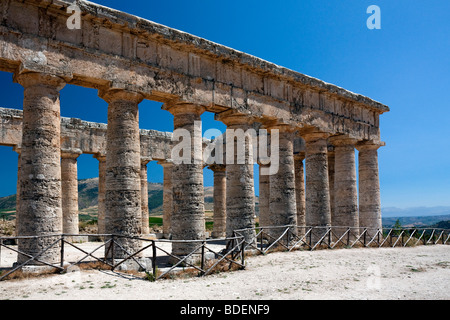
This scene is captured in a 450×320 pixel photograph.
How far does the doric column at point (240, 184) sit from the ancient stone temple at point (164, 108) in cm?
5

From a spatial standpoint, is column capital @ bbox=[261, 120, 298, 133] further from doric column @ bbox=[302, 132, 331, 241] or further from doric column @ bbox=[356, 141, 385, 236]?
doric column @ bbox=[356, 141, 385, 236]

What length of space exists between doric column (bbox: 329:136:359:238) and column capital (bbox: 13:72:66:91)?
15.2 m

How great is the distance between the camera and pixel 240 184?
17172 mm

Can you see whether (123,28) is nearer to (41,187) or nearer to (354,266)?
(41,187)

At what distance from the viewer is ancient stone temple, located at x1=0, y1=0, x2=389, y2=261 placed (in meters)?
12.3

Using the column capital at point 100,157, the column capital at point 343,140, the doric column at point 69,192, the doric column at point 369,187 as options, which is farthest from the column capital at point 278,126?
the doric column at point 69,192

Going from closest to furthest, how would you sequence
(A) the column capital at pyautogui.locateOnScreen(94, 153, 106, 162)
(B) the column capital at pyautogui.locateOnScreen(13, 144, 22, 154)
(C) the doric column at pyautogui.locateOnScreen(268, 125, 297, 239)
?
(C) the doric column at pyautogui.locateOnScreen(268, 125, 297, 239), (B) the column capital at pyautogui.locateOnScreen(13, 144, 22, 154), (A) the column capital at pyautogui.locateOnScreen(94, 153, 106, 162)

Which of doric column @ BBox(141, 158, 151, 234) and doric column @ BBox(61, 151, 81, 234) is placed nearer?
doric column @ BBox(61, 151, 81, 234)

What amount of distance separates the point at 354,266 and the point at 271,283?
464 cm

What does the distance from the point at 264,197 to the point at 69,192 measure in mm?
11561

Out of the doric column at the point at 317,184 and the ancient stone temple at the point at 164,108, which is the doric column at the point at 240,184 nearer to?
the ancient stone temple at the point at 164,108

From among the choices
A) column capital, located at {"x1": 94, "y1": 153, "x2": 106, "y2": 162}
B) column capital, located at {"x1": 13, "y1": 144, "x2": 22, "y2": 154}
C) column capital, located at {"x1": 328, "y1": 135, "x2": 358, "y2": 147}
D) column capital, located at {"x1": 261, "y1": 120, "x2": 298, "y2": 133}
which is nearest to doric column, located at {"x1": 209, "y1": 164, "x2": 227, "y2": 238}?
column capital, located at {"x1": 94, "y1": 153, "x2": 106, "y2": 162}

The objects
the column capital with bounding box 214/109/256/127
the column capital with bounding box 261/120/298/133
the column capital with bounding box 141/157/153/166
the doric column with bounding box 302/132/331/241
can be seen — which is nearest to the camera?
the column capital with bounding box 214/109/256/127

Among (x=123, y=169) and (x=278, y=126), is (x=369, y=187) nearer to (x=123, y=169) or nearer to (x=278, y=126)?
(x=278, y=126)
